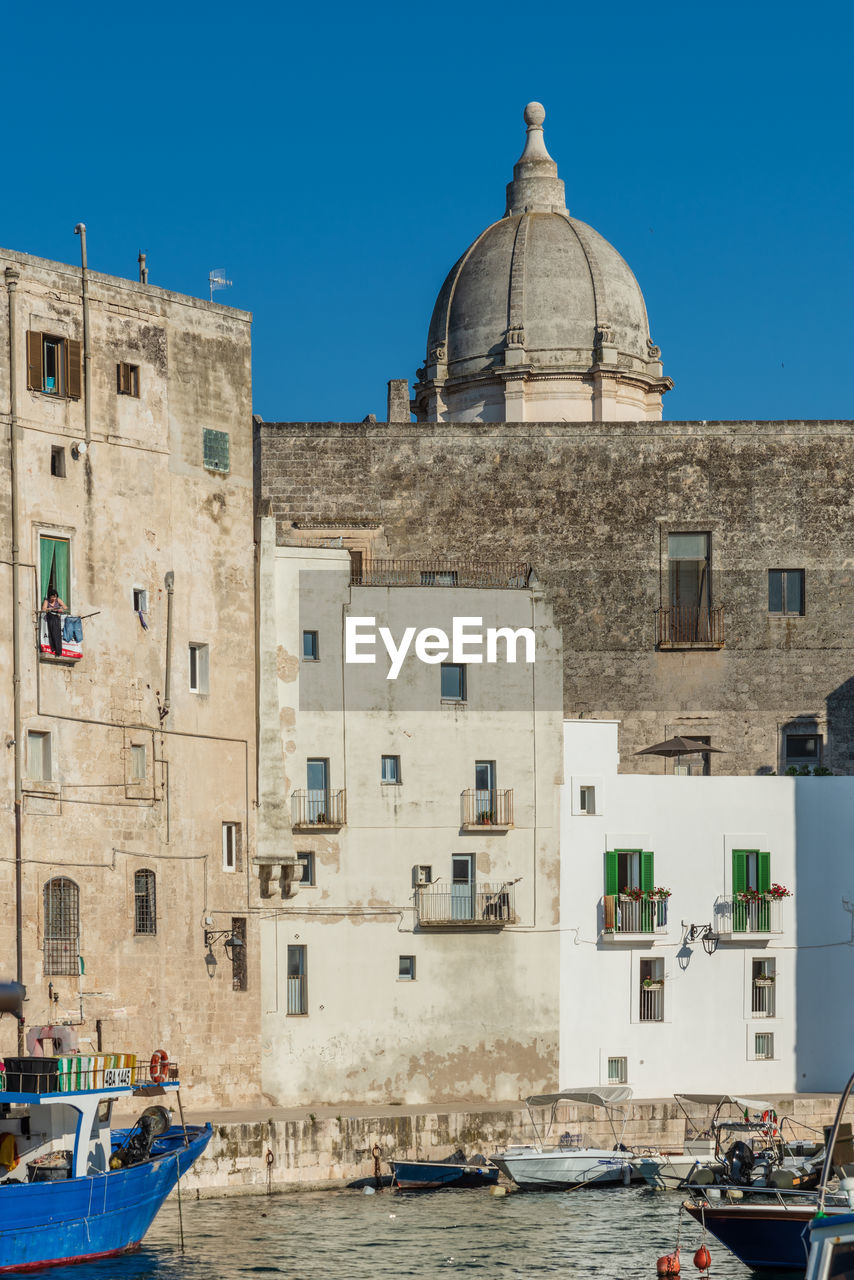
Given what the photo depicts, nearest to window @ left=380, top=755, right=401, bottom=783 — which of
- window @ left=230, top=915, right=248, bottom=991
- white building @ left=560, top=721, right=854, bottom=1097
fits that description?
white building @ left=560, top=721, right=854, bottom=1097

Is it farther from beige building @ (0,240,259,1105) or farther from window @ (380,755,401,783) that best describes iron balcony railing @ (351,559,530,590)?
beige building @ (0,240,259,1105)

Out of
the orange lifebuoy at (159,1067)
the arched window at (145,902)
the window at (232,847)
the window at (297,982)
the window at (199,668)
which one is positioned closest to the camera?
the orange lifebuoy at (159,1067)

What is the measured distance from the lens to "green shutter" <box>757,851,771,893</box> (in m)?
57.0

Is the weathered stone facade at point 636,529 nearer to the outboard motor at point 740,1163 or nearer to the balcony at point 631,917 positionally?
the balcony at point 631,917

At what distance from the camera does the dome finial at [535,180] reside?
239ft

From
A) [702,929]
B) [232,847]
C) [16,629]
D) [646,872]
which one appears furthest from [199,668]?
[702,929]

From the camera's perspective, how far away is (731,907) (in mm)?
56719

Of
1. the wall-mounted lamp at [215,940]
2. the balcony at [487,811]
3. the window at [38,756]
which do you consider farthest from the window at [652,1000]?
the window at [38,756]

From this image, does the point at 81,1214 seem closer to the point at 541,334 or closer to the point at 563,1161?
the point at 563,1161

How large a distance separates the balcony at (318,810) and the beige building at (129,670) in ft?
3.42

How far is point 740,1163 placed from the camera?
44562 mm

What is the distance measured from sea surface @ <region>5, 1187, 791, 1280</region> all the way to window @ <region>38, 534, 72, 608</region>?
12.5 meters

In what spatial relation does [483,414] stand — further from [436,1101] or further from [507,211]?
[436,1101]

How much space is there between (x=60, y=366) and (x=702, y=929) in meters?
18.9
